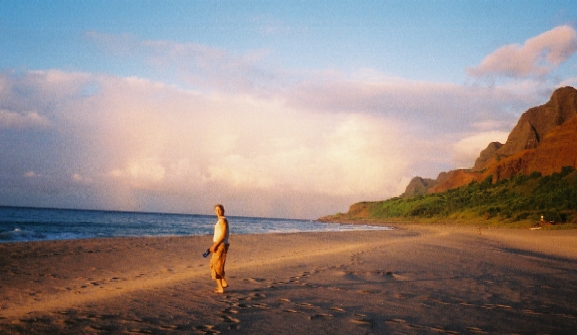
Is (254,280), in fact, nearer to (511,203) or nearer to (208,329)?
(208,329)

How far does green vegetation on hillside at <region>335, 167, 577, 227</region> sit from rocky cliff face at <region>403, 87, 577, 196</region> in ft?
11.4

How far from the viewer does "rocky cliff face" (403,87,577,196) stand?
280 ft

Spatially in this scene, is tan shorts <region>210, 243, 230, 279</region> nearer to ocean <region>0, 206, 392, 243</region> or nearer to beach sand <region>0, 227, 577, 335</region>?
beach sand <region>0, 227, 577, 335</region>

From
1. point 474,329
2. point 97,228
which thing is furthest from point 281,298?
point 97,228

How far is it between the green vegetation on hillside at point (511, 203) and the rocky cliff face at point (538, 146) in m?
3.47

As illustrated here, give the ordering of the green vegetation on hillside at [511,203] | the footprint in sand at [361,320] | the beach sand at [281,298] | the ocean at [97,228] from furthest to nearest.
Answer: the green vegetation on hillside at [511,203] < the ocean at [97,228] < the footprint in sand at [361,320] < the beach sand at [281,298]

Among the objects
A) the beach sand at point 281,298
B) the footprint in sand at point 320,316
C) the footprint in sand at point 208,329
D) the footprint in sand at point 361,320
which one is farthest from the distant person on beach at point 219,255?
the footprint in sand at point 361,320

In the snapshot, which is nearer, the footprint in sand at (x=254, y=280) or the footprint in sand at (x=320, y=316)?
the footprint in sand at (x=320, y=316)

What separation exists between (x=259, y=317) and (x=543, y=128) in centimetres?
16435

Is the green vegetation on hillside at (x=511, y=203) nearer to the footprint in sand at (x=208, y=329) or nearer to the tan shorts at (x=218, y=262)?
the tan shorts at (x=218, y=262)

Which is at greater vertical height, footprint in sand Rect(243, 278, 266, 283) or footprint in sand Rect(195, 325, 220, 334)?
footprint in sand Rect(195, 325, 220, 334)

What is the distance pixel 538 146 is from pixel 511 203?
28.4m

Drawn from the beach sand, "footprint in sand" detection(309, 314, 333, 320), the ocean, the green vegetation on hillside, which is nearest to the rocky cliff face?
the green vegetation on hillside

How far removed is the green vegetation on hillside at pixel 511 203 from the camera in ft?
200
